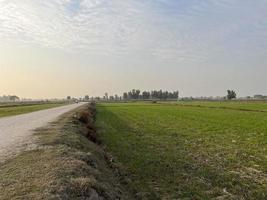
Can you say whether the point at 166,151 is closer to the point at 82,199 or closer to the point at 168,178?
the point at 168,178

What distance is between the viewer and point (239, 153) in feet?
59.9

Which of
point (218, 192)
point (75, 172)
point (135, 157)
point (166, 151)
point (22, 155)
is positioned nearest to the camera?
point (75, 172)

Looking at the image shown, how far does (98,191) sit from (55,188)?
3.76 ft

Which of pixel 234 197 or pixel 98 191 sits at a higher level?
pixel 98 191

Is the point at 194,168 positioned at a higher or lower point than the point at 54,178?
lower

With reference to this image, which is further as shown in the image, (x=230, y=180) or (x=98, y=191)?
(x=230, y=180)

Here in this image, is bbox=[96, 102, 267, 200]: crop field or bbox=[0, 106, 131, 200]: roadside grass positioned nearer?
bbox=[0, 106, 131, 200]: roadside grass

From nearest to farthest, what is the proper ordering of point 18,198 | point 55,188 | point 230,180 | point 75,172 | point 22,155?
point 18,198 → point 55,188 → point 75,172 → point 230,180 → point 22,155

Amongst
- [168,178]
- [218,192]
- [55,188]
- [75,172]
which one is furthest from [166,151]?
[55,188]

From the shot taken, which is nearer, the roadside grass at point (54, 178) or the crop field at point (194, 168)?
the roadside grass at point (54, 178)

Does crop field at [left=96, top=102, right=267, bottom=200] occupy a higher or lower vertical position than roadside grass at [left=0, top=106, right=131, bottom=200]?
lower

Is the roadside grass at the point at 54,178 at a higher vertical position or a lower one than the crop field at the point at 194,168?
higher

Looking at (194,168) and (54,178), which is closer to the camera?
(54,178)

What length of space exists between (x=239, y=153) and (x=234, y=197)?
798cm
